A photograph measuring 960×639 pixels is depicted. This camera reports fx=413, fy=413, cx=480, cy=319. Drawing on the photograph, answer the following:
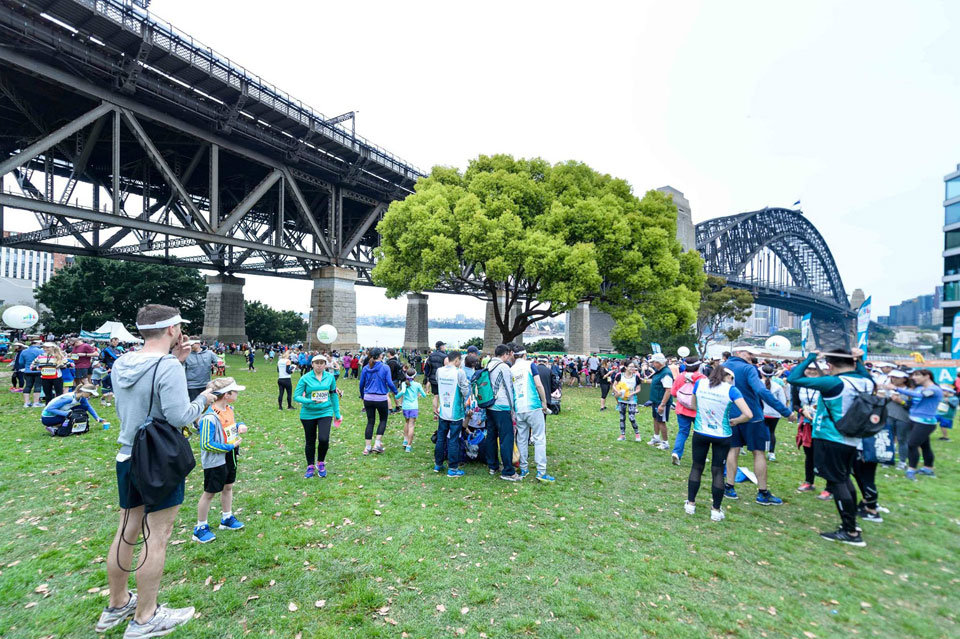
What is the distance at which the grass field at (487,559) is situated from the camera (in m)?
3.56

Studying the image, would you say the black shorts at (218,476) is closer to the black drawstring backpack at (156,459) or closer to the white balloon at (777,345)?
the black drawstring backpack at (156,459)

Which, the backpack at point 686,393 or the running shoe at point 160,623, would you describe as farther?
the backpack at point 686,393

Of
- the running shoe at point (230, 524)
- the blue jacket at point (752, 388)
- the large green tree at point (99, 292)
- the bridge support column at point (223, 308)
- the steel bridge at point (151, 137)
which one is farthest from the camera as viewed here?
the bridge support column at point (223, 308)

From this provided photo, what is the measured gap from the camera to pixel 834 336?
321 ft

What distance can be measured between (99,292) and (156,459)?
46.5 metres

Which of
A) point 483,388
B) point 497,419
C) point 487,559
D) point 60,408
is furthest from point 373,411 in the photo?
point 60,408

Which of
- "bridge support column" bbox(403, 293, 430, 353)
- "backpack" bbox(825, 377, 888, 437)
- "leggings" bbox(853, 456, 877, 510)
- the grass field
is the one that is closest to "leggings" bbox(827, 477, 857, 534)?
the grass field

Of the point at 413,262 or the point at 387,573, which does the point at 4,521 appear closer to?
the point at 387,573

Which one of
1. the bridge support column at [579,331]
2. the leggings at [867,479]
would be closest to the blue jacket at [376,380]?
the leggings at [867,479]

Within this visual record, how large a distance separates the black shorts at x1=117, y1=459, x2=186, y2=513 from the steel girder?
79.0 m

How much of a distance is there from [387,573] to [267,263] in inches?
1618

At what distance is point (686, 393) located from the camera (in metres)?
8.05

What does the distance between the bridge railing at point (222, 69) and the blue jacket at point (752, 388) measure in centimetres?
2799

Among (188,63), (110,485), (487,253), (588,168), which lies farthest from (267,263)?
(110,485)
